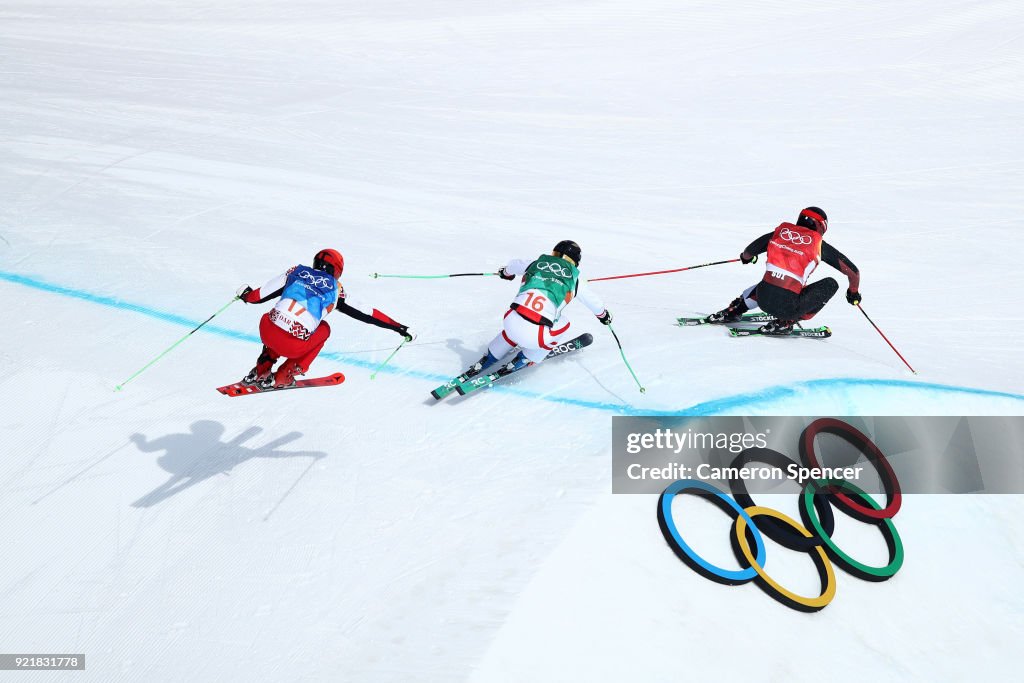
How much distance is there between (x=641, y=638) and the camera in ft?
14.9

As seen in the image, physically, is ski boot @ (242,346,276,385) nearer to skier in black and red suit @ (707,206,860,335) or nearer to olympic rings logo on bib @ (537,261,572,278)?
olympic rings logo on bib @ (537,261,572,278)

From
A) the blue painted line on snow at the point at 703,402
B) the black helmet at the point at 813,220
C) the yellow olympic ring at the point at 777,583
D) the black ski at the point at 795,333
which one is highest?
the black helmet at the point at 813,220

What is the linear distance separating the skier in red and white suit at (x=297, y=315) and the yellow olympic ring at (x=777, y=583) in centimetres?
333

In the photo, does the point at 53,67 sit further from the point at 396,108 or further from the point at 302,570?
the point at 302,570

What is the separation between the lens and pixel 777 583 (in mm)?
5098

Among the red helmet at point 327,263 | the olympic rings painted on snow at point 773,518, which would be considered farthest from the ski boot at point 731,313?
the red helmet at point 327,263

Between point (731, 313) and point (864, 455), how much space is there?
2.74 meters

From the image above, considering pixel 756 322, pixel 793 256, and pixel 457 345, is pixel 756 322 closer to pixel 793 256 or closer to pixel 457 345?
pixel 793 256

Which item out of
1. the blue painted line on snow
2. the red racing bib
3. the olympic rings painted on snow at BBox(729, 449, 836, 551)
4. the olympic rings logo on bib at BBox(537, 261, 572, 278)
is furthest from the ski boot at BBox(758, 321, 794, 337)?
the olympic rings logo on bib at BBox(537, 261, 572, 278)

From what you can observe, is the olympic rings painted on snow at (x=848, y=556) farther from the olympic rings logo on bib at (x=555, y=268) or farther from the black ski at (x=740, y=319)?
the black ski at (x=740, y=319)

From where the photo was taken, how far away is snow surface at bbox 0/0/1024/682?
4.80m

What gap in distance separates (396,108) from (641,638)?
14.4 meters

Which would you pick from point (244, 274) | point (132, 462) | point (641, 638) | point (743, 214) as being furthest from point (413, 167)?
point (641, 638)

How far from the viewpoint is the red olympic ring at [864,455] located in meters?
5.76
